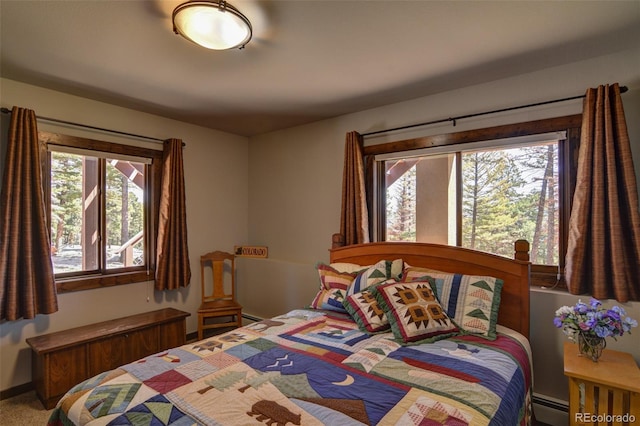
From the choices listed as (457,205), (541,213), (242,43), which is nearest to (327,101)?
(242,43)

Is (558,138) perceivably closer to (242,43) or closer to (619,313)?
(619,313)

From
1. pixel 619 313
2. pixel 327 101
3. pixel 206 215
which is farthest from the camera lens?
pixel 206 215

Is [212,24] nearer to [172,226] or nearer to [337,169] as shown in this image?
[337,169]

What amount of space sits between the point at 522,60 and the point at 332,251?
216cm

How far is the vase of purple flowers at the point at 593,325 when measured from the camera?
1.73 m

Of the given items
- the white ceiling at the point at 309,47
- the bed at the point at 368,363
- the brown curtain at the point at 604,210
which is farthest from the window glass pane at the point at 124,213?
the brown curtain at the point at 604,210

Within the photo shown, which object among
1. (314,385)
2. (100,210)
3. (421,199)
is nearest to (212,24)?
(314,385)

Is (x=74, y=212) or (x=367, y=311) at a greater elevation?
(x=74, y=212)

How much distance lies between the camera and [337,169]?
11.5ft

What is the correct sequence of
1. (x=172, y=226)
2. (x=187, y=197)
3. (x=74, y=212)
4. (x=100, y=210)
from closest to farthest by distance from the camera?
(x=74, y=212) < (x=100, y=210) < (x=172, y=226) < (x=187, y=197)

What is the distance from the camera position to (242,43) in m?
1.92

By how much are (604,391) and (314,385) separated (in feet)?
4.85

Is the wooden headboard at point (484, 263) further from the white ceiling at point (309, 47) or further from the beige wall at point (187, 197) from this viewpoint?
the beige wall at point (187, 197)

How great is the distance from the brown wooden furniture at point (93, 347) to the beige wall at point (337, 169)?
4.11 feet
